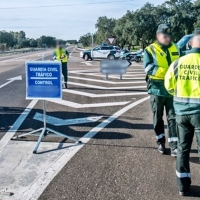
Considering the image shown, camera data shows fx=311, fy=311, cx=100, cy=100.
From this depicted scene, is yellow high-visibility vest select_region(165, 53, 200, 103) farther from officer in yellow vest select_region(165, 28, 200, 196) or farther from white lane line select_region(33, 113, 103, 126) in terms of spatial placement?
white lane line select_region(33, 113, 103, 126)

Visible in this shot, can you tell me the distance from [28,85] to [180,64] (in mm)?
3250

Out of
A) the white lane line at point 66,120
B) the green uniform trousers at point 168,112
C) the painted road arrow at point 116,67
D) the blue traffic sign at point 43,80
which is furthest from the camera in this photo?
the painted road arrow at point 116,67

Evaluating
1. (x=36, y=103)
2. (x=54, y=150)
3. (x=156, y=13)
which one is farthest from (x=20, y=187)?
(x=156, y=13)

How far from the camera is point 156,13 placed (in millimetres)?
42656

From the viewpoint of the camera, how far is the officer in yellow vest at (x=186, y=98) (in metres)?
3.71

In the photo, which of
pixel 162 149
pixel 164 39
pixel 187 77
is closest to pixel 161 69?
pixel 164 39

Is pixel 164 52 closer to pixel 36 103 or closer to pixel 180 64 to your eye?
pixel 180 64

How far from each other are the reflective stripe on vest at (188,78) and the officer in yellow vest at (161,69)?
3.74 ft

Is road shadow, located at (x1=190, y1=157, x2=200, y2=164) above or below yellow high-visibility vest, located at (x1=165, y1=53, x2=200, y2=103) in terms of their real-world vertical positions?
below

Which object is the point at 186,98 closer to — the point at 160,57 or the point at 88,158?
the point at 160,57

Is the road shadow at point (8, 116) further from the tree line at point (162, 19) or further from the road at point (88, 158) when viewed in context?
the tree line at point (162, 19)

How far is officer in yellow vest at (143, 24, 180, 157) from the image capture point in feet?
16.1

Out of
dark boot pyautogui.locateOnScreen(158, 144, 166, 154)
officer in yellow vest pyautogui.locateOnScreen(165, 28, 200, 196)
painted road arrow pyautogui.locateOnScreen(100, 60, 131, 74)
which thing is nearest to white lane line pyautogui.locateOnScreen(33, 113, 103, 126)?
dark boot pyautogui.locateOnScreen(158, 144, 166, 154)

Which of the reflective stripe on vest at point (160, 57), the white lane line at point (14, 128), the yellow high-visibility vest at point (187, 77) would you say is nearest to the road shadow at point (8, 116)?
the white lane line at point (14, 128)
